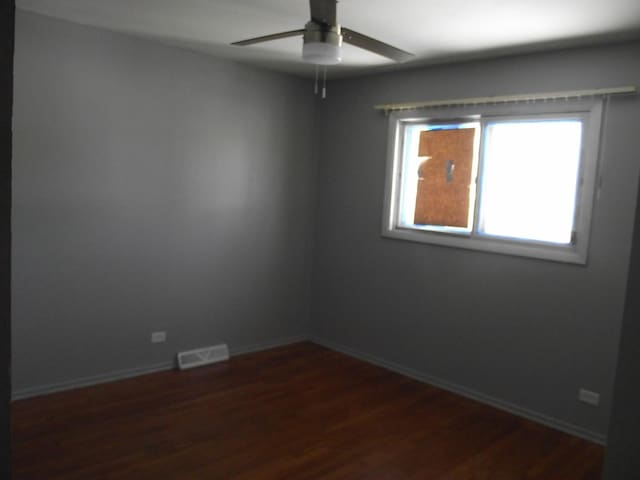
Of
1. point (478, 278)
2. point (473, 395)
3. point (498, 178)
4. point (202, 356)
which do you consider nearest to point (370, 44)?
point (498, 178)

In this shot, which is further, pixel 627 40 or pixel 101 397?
pixel 101 397

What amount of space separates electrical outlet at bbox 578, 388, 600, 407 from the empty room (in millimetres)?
15

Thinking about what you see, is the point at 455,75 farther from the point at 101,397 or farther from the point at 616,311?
the point at 101,397

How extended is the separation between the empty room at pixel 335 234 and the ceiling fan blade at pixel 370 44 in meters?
0.02

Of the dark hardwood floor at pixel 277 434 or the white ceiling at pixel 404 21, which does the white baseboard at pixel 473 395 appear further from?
the white ceiling at pixel 404 21

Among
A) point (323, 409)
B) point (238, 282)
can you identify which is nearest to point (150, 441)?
point (323, 409)

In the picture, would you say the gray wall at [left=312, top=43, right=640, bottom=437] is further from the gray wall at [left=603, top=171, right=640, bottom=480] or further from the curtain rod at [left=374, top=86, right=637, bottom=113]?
the gray wall at [left=603, top=171, right=640, bottom=480]

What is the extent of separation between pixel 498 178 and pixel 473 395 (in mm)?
1667

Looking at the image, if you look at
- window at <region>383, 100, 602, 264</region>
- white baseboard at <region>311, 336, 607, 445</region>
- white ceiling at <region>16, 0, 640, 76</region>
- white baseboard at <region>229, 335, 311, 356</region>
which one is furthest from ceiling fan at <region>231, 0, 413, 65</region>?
white baseboard at <region>229, 335, 311, 356</region>

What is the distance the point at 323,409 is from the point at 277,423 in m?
0.39

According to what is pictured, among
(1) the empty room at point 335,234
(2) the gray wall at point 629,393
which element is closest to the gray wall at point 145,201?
(1) the empty room at point 335,234

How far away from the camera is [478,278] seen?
3932mm

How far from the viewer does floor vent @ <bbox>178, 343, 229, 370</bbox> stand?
→ 4270 mm

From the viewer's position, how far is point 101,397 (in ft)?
11.9
